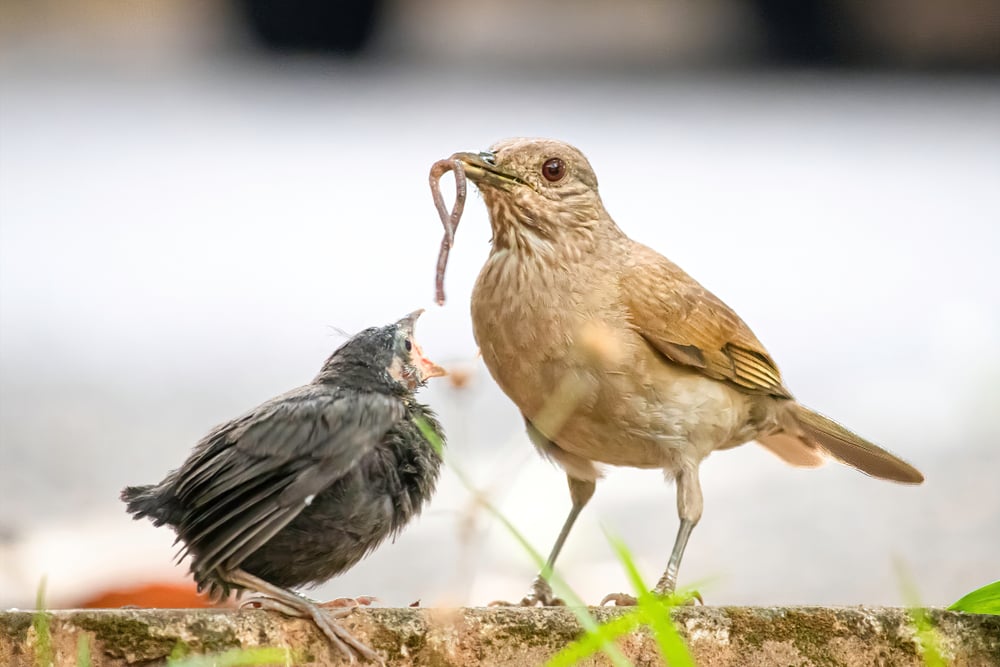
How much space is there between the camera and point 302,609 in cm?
233

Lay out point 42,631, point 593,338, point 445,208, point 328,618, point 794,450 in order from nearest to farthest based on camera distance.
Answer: point 42,631
point 328,618
point 445,208
point 593,338
point 794,450

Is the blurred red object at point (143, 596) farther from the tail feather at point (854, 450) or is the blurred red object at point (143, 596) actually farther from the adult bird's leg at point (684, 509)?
the tail feather at point (854, 450)

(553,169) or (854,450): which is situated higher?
(553,169)

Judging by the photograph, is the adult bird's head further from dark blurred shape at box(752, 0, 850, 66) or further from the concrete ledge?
dark blurred shape at box(752, 0, 850, 66)

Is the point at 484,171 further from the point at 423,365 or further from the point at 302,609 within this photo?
the point at 302,609

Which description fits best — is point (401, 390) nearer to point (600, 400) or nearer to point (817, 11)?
point (600, 400)

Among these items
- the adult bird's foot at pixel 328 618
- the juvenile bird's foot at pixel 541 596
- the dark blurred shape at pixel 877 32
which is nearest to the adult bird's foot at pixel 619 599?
the juvenile bird's foot at pixel 541 596

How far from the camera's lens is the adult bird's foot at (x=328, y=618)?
2277mm

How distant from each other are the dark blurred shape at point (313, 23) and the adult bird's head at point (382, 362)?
6.60 ft

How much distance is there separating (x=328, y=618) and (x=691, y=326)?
4.31 ft

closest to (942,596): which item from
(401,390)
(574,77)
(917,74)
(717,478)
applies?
(717,478)

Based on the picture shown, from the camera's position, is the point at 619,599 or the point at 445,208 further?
the point at 619,599

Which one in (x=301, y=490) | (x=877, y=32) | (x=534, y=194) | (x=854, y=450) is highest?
(x=877, y=32)

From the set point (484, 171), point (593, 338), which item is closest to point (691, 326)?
point (593, 338)
